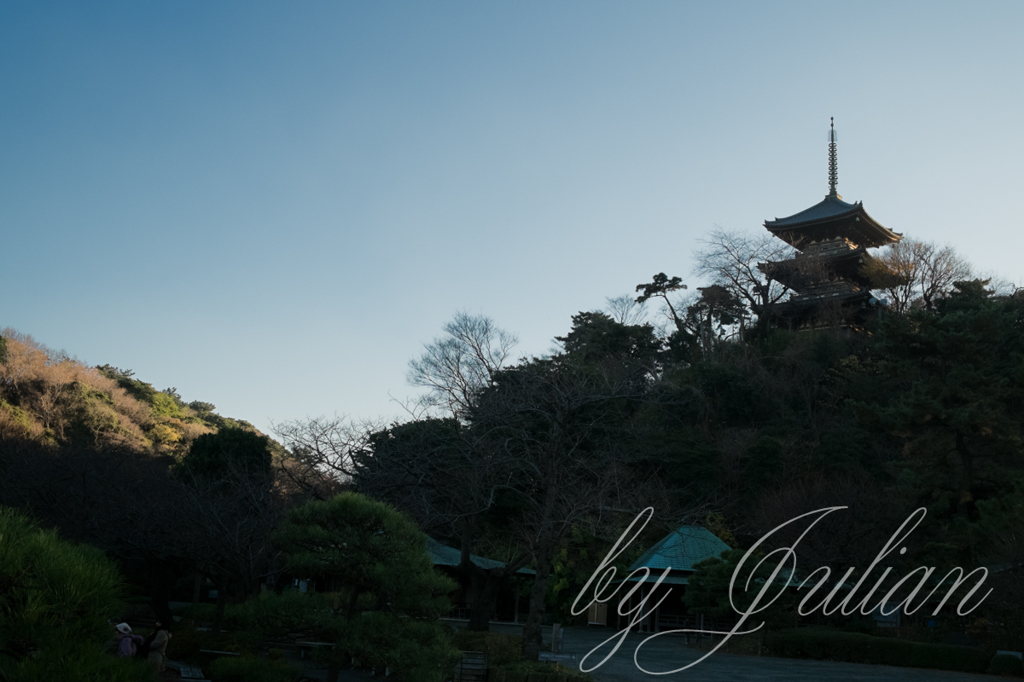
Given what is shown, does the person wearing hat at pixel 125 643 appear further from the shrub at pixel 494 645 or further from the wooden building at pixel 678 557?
the wooden building at pixel 678 557

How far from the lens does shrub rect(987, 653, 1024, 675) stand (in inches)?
683

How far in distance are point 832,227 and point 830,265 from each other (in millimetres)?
3115

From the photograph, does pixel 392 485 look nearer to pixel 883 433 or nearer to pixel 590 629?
pixel 590 629

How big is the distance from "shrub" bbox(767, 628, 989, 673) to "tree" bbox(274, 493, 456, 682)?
13.7m

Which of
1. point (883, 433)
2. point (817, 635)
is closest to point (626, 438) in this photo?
point (817, 635)

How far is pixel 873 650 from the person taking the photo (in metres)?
19.8

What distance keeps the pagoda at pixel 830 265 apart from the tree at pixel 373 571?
107 feet

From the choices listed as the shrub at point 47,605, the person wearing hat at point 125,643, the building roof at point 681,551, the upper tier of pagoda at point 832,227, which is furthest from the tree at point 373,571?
the upper tier of pagoda at point 832,227

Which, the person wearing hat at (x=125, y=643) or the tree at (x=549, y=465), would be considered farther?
the tree at (x=549, y=465)

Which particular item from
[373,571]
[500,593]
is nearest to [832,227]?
[500,593]

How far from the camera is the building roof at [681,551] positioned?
27.0 meters

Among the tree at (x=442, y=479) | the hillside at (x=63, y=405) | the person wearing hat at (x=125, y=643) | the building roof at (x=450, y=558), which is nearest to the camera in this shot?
the person wearing hat at (x=125, y=643)

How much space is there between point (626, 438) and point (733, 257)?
19.3 m

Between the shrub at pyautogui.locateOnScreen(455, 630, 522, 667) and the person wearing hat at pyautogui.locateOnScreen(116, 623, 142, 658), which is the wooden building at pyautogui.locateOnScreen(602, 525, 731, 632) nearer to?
the shrub at pyautogui.locateOnScreen(455, 630, 522, 667)
